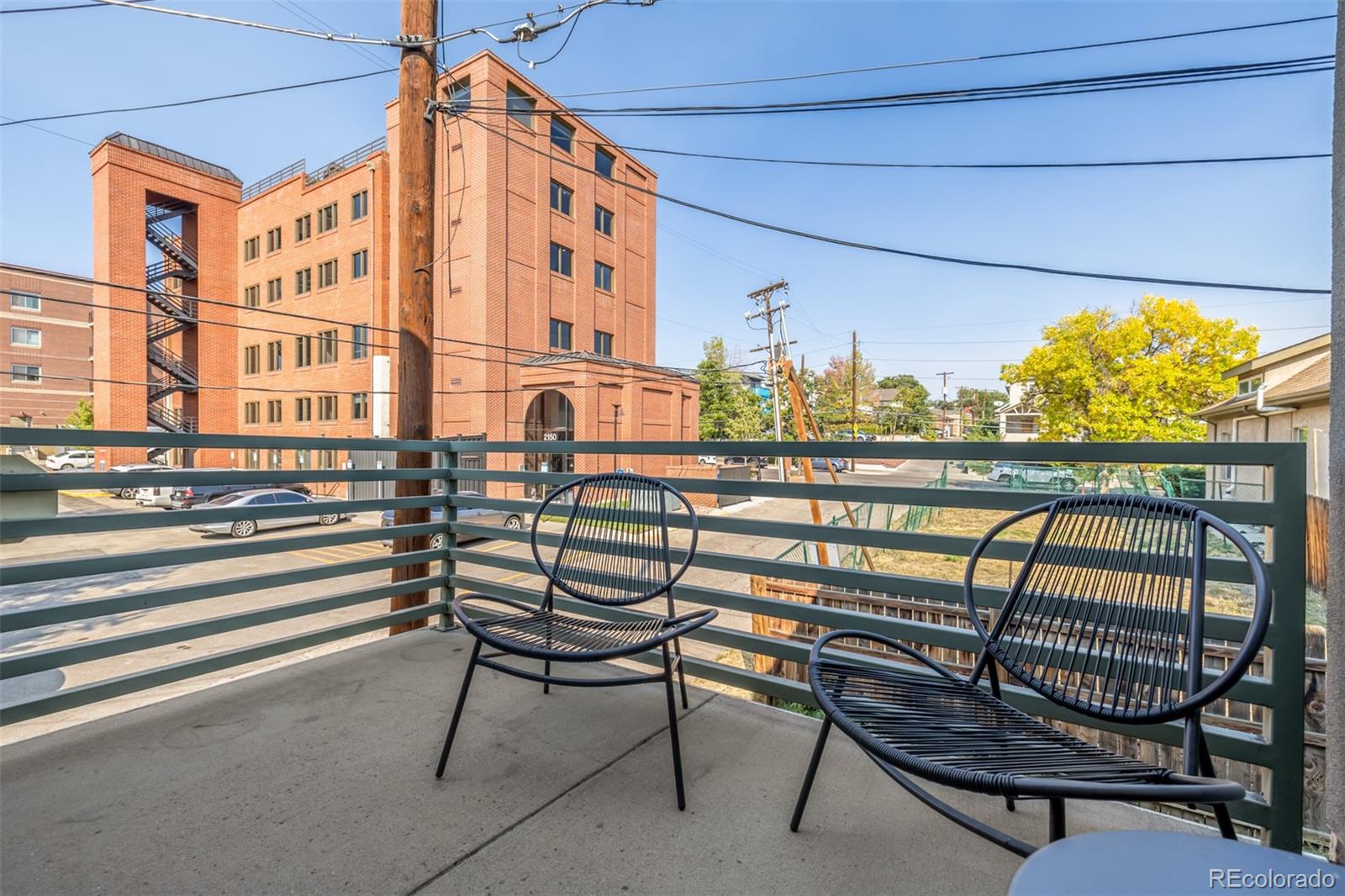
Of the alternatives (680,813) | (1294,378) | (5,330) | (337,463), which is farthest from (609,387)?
(5,330)

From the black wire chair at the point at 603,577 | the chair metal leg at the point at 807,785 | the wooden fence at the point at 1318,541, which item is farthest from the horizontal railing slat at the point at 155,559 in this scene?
the wooden fence at the point at 1318,541

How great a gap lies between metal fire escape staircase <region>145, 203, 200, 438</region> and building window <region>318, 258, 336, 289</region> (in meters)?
5.85

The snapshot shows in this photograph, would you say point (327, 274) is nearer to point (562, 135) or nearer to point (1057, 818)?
point (562, 135)

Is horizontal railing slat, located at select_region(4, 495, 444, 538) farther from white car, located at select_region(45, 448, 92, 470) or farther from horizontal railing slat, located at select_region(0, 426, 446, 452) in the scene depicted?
white car, located at select_region(45, 448, 92, 470)

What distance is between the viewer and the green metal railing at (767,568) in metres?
1.28

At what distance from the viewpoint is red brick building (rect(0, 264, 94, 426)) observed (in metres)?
28.7

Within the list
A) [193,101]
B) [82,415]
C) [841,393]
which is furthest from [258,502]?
[841,393]

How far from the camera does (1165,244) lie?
10336 millimetres

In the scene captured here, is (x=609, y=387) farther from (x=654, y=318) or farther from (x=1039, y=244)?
(x=1039, y=244)

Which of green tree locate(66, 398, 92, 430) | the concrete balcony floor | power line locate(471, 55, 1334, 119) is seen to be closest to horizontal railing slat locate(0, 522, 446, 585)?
the concrete balcony floor

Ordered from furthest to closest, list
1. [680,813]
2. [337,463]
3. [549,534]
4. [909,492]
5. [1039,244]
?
[337,463] < [1039,244] < [549,534] < [909,492] < [680,813]

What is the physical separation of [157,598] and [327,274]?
20.5 metres

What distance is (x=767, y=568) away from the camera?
2.09 metres

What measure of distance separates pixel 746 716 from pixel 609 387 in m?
15.1
